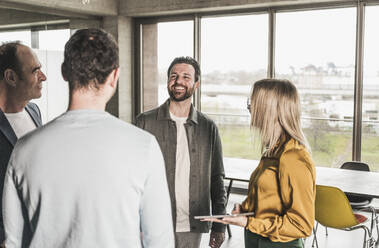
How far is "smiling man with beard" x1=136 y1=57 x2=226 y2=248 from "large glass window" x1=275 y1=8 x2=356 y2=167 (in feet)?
13.3

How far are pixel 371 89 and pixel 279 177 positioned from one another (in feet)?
15.0

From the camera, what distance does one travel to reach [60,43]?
6797mm

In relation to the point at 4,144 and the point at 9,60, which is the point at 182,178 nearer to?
the point at 4,144

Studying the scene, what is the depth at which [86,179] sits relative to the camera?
3.59 ft

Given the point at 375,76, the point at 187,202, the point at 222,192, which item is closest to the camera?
the point at 187,202

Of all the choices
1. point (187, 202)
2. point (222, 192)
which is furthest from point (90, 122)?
point (222, 192)

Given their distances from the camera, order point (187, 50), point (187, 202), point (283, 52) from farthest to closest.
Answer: point (187, 50) → point (283, 52) → point (187, 202)

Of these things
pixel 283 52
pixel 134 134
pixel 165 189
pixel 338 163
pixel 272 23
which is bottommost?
pixel 338 163

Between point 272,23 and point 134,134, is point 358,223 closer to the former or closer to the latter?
point 134,134

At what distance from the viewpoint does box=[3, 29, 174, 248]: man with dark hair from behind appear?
1.10 meters

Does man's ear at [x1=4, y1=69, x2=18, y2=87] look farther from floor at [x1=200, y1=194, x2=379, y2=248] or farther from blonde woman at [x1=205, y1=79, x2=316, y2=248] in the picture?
floor at [x1=200, y1=194, x2=379, y2=248]

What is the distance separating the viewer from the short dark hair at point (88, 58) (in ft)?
3.67

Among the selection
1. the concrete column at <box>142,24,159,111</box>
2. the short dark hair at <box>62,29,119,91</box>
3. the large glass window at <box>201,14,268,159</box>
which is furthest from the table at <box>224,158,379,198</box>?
the concrete column at <box>142,24,159,111</box>

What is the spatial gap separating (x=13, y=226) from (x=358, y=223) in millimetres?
2860
